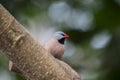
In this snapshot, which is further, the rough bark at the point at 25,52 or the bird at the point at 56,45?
the bird at the point at 56,45

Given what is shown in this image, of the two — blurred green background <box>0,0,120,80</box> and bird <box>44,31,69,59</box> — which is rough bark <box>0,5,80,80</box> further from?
blurred green background <box>0,0,120,80</box>

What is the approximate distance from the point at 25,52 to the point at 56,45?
681mm

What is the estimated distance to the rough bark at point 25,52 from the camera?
2.86 ft

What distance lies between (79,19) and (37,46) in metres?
2.41

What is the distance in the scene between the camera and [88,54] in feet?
10.6

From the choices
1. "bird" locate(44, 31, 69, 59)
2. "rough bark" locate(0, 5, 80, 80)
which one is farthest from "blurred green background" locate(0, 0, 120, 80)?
Result: "rough bark" locate(0, 5, 80, 80)

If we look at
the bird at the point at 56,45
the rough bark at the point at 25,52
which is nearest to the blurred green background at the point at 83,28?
the bird at the point at 56,45

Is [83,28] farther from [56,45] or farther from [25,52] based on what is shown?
[25,52]

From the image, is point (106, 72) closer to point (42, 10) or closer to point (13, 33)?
point (42, 10)

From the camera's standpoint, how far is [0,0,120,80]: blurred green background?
301 centimetres

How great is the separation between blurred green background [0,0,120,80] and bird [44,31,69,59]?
1155 mm

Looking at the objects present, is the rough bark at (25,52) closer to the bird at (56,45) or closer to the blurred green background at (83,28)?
the bird at (56,45)

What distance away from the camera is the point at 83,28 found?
326 centimetres

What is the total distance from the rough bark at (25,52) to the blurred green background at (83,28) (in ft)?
6.42
